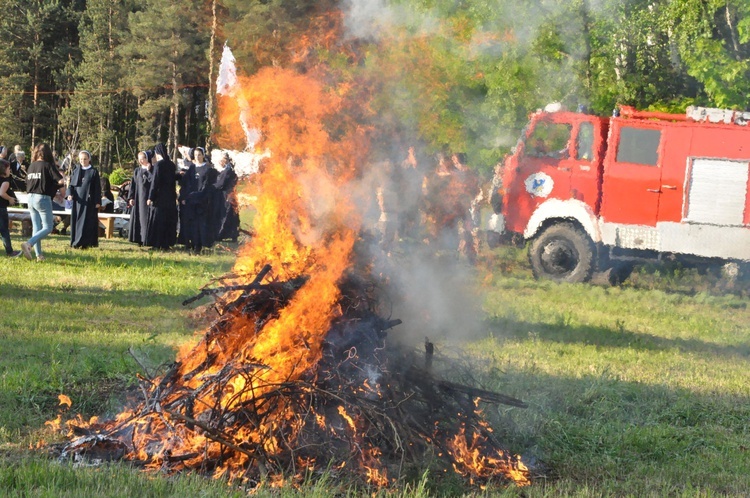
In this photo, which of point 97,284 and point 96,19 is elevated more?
point 96,19

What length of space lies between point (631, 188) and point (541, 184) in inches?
66.2

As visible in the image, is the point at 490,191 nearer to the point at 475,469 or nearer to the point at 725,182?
the point at 725,182

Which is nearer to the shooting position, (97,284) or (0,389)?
(0,389)

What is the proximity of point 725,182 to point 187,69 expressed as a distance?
43.0m

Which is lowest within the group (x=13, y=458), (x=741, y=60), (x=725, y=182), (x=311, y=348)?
(x=13, y=458)

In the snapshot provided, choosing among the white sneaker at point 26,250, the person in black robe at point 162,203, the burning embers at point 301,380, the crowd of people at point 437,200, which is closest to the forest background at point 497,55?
the crowd of people at point 437,200

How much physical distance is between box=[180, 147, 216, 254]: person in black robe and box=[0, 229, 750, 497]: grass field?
3.47 meters

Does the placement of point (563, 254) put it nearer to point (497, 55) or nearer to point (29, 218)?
point (497, 55)

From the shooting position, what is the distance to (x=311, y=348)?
20.0 ft

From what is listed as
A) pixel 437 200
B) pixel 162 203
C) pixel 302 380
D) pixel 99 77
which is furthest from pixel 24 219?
pixel 99 77

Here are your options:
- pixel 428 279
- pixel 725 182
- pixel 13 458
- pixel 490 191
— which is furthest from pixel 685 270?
pixel 13 458

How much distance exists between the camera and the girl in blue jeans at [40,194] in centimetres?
1577

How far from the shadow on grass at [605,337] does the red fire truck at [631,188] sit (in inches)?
206

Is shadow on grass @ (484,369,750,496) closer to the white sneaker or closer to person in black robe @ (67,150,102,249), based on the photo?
the white sneaker
